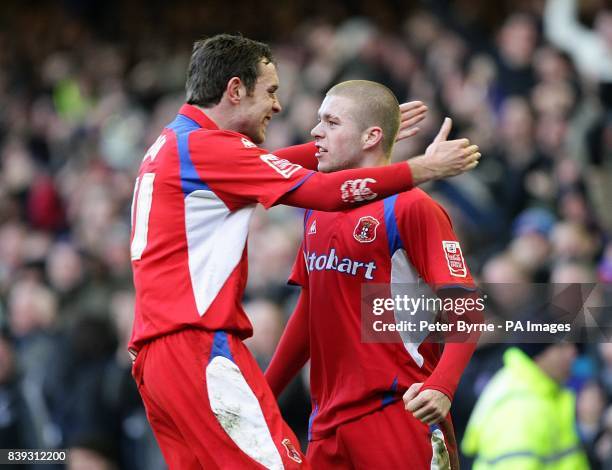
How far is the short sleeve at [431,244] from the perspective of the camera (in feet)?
17.8

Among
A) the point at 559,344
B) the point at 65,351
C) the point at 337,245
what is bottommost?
the point at 65,351

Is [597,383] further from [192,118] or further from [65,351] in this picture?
[65,351]

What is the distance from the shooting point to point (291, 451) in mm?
5125

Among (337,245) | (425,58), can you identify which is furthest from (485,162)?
(337,245)

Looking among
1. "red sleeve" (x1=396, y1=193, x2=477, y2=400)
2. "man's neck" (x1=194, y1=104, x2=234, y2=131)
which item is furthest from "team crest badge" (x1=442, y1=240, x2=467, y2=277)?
"man's neck" (x1=194, y1=104, x2=234, y2=131)

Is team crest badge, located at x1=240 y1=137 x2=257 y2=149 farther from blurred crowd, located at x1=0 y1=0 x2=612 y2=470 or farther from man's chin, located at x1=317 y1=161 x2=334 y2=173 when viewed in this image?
blurred crowd, located at x1=0 y1=0 x2=612 y2=470

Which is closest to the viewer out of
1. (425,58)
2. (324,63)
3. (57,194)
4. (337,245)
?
(337,245)

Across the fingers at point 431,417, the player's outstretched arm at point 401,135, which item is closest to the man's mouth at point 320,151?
the player's outstretched arm at point 401,135

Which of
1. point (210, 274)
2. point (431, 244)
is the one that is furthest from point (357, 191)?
point (210, 274)

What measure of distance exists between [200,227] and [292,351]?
103 cm

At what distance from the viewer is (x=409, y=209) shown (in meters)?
5.56

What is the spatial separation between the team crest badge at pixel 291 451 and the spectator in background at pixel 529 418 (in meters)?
1.57

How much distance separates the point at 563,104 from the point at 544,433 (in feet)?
15.1

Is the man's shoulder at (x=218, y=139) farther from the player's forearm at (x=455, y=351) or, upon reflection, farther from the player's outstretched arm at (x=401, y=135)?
the player's forearm at (x=455, y=351)
